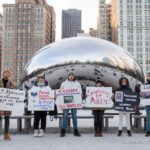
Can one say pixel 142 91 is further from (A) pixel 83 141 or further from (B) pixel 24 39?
(B) pixel 24 39

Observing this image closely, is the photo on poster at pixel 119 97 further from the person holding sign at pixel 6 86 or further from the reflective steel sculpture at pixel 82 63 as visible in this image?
the reflective steel sculpture at pixel 82 63

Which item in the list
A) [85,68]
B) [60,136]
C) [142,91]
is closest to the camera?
[60,136]

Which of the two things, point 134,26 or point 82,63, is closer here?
point 82,63

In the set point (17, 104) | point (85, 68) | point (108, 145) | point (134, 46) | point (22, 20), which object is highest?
point (22, 20)

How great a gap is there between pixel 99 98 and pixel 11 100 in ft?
6.18

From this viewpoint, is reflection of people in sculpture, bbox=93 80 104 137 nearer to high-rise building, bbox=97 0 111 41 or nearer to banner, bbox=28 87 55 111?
banner, bbox=28 87 55 111

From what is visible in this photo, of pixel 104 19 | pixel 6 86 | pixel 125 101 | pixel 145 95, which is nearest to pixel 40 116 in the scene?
pixel 6 86

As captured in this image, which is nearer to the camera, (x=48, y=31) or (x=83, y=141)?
(x=83, y=141)

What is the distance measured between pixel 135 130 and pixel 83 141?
87.2 inches

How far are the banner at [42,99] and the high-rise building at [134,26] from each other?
396 feet

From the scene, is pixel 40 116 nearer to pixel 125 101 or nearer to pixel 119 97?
pixel 119 97

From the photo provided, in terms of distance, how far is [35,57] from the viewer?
598 inches

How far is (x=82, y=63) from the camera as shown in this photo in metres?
14.4

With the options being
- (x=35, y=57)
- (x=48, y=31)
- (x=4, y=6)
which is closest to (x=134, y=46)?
(x=48, y=31)
